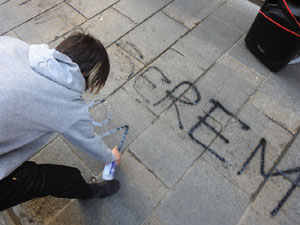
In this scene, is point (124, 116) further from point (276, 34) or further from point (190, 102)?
point (276, 34)

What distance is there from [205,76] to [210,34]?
737mm

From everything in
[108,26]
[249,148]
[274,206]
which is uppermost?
[108,26]

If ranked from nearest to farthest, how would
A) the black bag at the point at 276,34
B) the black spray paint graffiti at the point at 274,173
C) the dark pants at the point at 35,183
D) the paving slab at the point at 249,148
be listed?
the dark pants at the point at 35,183 → the black spray paint graffiti at the point at 274,173 → the paving slab at the point at 249,148 → the black bag at the point at 276,34

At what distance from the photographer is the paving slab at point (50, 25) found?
3002 mm

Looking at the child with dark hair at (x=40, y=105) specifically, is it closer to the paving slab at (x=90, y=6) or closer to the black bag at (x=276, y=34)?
the black bag at (x=276, y=34)

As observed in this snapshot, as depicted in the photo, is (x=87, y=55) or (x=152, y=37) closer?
(x=87, y=55)

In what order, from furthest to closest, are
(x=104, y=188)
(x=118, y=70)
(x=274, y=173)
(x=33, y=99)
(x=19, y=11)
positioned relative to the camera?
1. (x=19, y=11)
2. (x=118, y=70)
3. (x=274, y=173)
4. (x=104, y=188)
5. (x=33, y=99)

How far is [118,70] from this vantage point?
2729 mm

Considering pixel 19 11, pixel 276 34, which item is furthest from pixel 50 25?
pixel 276 34

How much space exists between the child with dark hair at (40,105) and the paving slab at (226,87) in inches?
55.6

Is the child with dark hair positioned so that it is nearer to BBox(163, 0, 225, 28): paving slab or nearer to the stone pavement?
the stone pavement

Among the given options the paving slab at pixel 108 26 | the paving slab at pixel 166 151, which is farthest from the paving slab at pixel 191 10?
the paving slab at pixel 166 151

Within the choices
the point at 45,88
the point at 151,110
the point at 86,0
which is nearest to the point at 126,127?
the point at 151,110

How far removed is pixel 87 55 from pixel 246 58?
2227mm
